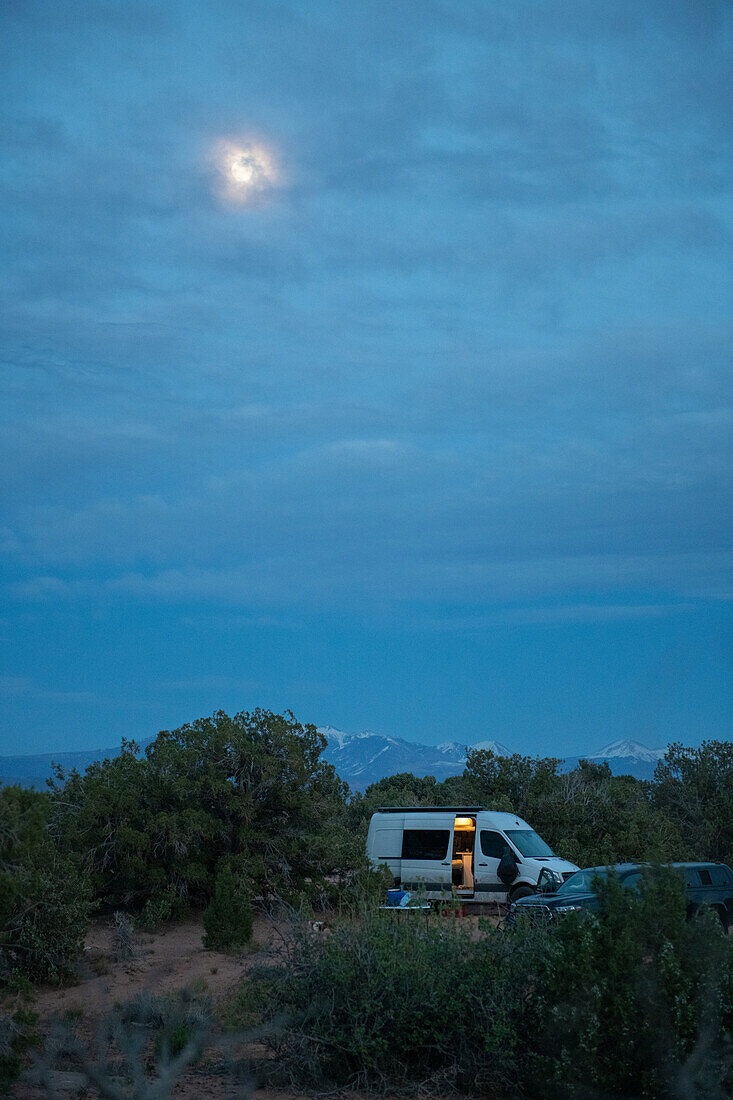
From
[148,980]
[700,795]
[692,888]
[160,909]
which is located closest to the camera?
[148,980]

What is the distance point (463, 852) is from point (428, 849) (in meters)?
0.69

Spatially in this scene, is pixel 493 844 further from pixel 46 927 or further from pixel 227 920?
pixel 46 927

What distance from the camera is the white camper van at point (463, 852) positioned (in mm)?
16875

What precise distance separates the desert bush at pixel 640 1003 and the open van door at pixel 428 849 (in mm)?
10885

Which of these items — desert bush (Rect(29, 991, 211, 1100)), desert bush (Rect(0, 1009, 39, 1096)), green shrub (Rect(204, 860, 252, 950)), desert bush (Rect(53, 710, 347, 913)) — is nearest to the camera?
desert bush (Rect(29, 991, 211, 1100))

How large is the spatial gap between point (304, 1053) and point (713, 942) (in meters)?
3.51

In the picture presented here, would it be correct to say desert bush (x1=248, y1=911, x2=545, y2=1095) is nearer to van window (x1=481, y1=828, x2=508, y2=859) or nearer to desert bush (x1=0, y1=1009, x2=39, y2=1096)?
desert bush (x1=0, y1=1009, x2=39, y2=1096)

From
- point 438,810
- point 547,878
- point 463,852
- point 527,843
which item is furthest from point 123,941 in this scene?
point 527,843

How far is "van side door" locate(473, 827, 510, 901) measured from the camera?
55.9ft

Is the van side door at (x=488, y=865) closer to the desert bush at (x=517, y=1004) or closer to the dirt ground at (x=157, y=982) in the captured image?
the dirt ground at (x=157, y=982)

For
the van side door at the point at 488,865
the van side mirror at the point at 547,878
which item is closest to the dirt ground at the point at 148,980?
the van side door at the point at 488,865

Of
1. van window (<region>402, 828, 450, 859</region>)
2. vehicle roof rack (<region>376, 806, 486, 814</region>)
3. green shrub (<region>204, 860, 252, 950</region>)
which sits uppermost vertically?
vehicle roof rack (<region>376, 806, 486, 814</region>)

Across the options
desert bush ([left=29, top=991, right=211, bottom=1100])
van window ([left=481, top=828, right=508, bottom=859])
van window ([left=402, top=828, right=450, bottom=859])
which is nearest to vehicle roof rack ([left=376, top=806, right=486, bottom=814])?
van window ([left=402, top=828, right=450, bottom=859])

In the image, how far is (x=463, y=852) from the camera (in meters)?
18.2
